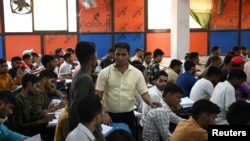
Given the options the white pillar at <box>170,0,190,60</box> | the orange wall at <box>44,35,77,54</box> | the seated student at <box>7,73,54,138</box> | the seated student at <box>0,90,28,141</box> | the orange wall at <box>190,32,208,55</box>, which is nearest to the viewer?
the seated student at <box>0,90,28,141</box>

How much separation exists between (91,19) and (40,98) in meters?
6.54

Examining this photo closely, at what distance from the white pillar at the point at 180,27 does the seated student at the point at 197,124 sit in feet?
21.1

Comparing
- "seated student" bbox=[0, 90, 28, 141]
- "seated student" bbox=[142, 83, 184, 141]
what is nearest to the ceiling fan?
"seated student" bbox=[0, 90, 28, 141]

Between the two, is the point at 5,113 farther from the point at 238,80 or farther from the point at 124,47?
the point at 238,80

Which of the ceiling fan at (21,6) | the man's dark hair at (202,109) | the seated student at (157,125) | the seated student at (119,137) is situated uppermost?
the ceiling fan at (21,6)

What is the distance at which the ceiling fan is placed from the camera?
9758mm

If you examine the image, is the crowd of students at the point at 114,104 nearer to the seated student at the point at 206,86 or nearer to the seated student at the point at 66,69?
the seated student at the point at 206,86

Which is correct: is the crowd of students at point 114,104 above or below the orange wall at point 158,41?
below

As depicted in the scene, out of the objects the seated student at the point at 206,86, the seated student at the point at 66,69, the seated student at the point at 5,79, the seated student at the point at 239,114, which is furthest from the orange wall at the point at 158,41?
the seated student at the point at 239,114

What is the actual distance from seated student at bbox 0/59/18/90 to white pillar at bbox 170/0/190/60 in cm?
476

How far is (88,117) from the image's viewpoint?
92.4 inches

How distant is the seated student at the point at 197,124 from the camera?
281 cm

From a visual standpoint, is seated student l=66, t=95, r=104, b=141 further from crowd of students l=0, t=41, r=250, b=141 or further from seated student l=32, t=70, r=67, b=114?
seated student l=32, t=70, r=67, b=114

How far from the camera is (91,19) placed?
1027 centimetres
